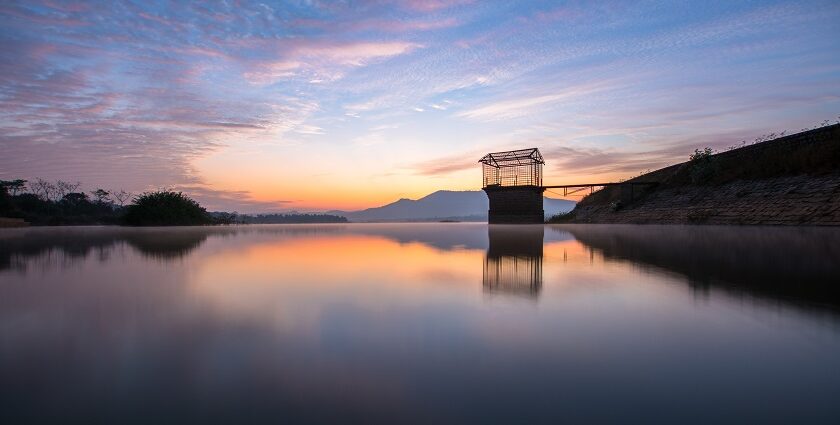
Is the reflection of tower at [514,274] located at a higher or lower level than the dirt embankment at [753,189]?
lower

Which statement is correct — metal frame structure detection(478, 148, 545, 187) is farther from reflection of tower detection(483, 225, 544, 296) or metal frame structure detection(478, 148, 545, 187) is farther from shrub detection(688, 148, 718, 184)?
reflection of tower detection(483, 225, 544, 296)

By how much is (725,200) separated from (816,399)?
28.8 m

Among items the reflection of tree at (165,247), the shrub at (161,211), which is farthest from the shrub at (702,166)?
the shrub at (161,211)

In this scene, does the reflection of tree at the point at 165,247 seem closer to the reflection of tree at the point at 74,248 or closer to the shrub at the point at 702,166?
the reflection of tree at the point at 74,248

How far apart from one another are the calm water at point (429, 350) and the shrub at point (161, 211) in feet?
190

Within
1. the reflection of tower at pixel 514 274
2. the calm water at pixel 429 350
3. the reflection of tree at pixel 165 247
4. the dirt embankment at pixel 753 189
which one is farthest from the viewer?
the dirt embankment at pixel 753 189

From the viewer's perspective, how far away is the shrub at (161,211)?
56.3 m

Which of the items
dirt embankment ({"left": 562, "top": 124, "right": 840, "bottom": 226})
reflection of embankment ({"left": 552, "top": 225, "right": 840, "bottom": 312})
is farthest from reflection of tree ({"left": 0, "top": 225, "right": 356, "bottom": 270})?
dirt embankment ({"left": 562, "top": 124, "right": 840, "bottom": 226})

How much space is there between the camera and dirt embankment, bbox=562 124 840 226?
19.1m

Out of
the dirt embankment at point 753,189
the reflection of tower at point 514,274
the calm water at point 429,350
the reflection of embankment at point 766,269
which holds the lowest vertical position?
the calm water at point 429,350

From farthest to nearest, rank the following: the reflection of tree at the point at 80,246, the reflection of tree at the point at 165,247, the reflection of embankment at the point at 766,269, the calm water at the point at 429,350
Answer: the reflection of tree at the point at 165,247, the reflection of tree at the point at 80,246, the reflection of embankment at the point at 766,269, the calm water at the point at 429,350

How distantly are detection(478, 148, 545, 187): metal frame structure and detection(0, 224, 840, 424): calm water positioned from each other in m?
33.5

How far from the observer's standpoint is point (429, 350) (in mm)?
3215

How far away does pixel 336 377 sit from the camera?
266 cm
